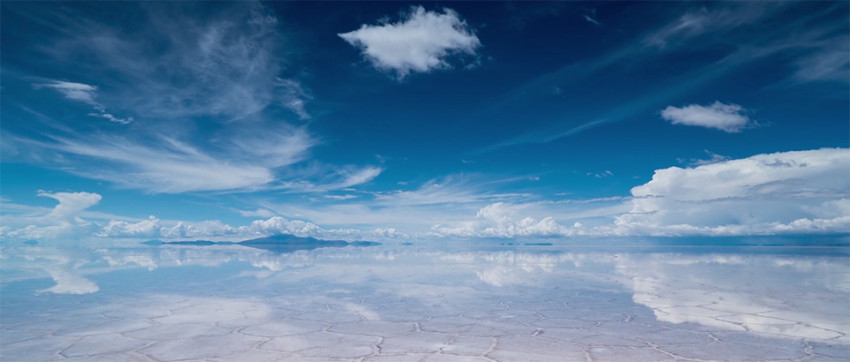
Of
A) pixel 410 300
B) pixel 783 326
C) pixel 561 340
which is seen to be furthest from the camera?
pixel 410 300

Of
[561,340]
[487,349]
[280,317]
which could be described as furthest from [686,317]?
[280,317]

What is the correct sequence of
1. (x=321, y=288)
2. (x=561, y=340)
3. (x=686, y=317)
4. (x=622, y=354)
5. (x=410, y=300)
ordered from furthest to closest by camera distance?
(x=321, y=288), (x=410, y=300), (x=686, y=317), (x=561, y=340), (x=622, y=354)

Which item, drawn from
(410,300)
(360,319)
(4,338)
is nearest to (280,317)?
(360,319)

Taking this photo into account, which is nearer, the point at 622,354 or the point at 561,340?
the point at 622,354

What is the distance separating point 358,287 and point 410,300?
3.69m

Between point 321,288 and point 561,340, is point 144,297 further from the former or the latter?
point 561,340

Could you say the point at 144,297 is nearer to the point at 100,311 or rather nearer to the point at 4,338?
the point at 100,311

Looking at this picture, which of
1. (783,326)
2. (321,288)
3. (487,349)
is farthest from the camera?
(321,288)

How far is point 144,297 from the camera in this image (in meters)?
12.4

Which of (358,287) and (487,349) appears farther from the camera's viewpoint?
(358,287)

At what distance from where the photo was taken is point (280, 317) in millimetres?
9188

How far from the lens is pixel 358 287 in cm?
1484

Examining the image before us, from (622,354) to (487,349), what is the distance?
193 cm

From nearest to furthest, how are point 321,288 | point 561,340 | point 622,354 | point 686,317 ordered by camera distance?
point 622,354
point 561,340
point 686,317
point 321,288
